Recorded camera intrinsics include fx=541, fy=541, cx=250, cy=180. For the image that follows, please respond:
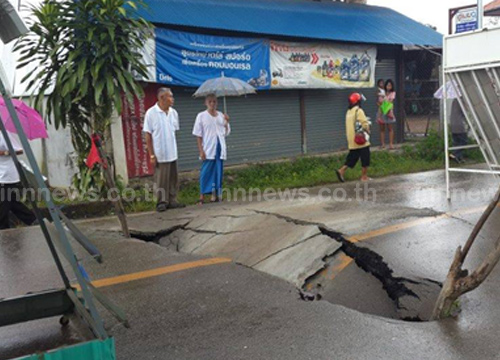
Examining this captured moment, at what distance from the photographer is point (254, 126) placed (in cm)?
1319

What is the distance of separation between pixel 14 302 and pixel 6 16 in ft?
6.35

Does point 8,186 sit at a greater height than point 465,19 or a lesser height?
lesser

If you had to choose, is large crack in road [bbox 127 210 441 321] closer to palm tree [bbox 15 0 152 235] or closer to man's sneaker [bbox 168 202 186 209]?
man's sneaker [bbox 168 202 186 209]

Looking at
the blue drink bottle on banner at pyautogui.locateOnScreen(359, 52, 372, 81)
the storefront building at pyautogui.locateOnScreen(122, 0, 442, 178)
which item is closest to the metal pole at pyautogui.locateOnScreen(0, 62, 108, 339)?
the storefront building at pyautogui.locateOnScreen(122, 0, 442, 178)

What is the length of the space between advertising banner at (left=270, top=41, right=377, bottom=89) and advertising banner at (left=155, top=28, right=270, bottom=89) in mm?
460

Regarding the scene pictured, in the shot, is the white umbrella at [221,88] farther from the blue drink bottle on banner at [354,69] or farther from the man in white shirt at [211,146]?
the blue drink bottle on banner at [354,69]

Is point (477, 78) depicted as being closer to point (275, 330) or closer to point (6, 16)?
Answer: point (275, 330)

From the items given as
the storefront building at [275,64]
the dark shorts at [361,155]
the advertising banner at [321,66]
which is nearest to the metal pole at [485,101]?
the dark shorts at [361,155]

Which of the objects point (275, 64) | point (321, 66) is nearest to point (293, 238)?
point (275, 64)

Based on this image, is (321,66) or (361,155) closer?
(361,155)

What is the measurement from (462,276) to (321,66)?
1060 centimetres

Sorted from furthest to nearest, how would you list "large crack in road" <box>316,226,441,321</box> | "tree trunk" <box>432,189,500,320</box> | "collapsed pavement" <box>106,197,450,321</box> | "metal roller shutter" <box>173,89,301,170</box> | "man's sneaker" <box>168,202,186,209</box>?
"metal roller shutter" <box>173,89,301,170</box> < "man's sneaker" <box>168,202,186,209</box> < "collapsed pavement" <box>106,197,450,321</box> < "large crack in road" <box>316,226,441,321</box> < "tree trunk" <box>432,189,500,320</box>

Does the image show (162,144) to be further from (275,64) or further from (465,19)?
(465,19)

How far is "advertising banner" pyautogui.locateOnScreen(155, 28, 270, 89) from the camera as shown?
11008 mm
